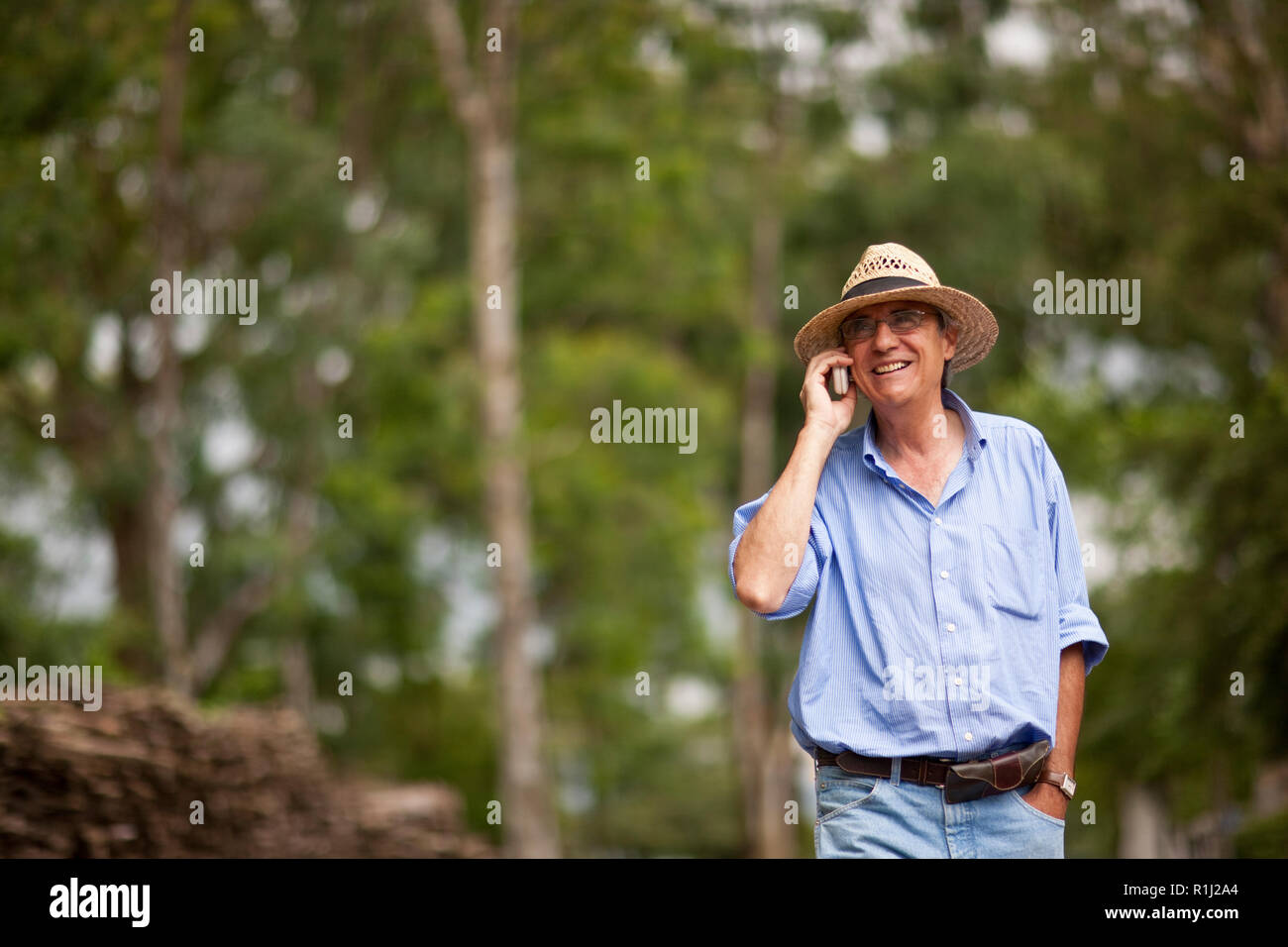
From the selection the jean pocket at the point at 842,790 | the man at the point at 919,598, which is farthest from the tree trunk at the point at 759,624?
the jean pocket at the point at 842,790

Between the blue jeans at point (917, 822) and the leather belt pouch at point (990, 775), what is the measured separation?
28mm

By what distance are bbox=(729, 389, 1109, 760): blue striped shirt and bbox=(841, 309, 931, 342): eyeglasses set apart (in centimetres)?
25

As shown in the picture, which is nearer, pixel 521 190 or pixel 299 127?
pixel 299 127

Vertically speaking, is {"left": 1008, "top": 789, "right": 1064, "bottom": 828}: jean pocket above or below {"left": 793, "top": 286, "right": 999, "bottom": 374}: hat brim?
below

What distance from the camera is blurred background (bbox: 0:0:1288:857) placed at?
13.3m

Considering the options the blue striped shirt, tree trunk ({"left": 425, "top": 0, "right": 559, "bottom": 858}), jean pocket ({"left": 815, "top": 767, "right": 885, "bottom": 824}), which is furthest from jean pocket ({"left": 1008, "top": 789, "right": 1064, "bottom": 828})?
tree trunk ({"left": 425, "top": 0, "right": 559, "bottom": 858})

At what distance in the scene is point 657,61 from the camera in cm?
2053

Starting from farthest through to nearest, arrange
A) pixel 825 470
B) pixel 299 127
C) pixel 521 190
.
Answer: pixel 521 190
pixel 299 127
pixel 825 470

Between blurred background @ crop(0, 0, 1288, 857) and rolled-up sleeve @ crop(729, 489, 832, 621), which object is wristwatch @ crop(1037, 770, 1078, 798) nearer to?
rolled-up sleeve @ crop(729, 489, 832, 621)

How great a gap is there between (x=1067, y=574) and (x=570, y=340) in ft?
66.5

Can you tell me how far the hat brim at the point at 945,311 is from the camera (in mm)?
3557

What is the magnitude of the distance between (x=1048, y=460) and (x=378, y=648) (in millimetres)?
21103

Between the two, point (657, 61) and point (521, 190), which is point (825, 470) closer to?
point (657, 61)
